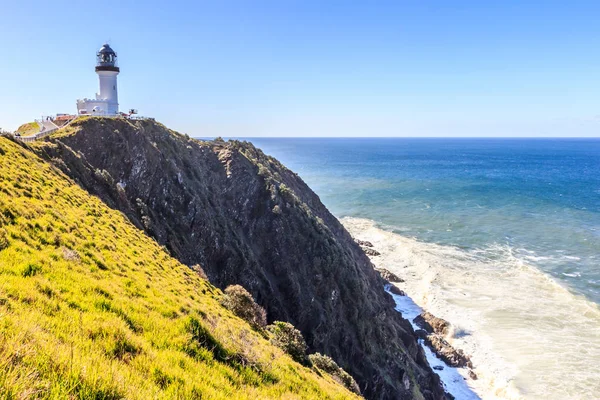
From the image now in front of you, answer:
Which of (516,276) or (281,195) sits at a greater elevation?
(281,195)

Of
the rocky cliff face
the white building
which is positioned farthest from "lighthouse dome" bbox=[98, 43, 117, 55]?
the rocky cliff face

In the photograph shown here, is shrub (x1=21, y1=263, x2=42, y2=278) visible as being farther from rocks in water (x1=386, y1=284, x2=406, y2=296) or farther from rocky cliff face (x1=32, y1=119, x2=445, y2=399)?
rocks in water (x1=386, y1=284, x2=406, y2=296)

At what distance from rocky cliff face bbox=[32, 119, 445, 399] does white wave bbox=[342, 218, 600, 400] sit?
7.02 metres

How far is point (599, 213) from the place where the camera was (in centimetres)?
8431

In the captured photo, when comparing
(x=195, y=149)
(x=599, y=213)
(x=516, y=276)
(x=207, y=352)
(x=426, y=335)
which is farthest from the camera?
(x=599, y=213)

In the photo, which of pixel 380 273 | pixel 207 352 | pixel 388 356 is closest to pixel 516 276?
pixel 380 273

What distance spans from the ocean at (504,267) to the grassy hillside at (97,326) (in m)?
30.4

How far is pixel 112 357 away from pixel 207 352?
285 centimetres

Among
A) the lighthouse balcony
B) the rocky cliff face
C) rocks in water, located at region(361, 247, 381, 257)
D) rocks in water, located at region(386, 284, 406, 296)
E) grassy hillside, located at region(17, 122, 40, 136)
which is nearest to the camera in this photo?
the rocky cliff face

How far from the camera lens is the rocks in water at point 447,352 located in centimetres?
3603

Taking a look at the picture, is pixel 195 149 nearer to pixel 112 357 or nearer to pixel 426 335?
pixel 426 335

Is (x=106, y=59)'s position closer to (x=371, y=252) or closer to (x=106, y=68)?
(x=106, y=68)

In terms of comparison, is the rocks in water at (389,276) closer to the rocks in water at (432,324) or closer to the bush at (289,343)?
the rocks in water at (432,324)

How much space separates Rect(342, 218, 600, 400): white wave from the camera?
107 ft
